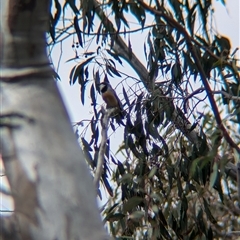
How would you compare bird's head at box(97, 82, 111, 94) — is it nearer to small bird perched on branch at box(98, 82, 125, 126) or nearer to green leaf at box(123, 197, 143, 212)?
small bird perched on branch at box(98, 82, 125, 126)

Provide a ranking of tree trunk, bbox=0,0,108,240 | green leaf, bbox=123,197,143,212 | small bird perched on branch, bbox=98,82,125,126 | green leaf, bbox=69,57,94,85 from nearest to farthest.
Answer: tree trunk, bbox=0,0,108,240 < green leaf, bbox=123,197,143,212 < small bird perched on branch, bbox=98,82,125,126 < green leaf, bbox=69,57,94,85

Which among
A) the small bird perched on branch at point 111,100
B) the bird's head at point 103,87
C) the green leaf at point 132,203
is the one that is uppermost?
the bird's head at point 103,87

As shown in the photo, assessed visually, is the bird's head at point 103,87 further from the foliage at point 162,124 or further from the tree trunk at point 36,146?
the tree trunk at point 36,146

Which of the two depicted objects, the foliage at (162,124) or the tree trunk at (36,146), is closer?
the tree trunk at (36,146)

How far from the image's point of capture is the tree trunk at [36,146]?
1.11 metres

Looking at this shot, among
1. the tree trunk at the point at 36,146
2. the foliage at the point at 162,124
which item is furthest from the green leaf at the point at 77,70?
the tree trunk at the point at 36,146

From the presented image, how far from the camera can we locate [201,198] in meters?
3.44

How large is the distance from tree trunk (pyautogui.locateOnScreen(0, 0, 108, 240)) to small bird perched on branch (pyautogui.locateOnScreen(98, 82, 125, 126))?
6.42ft

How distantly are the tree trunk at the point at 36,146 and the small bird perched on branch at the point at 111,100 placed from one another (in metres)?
1.96

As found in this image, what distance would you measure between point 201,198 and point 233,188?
1.35m

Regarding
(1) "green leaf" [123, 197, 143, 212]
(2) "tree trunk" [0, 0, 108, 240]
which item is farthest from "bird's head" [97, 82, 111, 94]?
(2) "tree trunk" [0, 0, 108, 240]

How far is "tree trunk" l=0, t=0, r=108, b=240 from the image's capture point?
111 centimetres

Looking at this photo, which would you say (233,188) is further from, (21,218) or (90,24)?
(21,218)

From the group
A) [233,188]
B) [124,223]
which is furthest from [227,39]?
[233,188]
